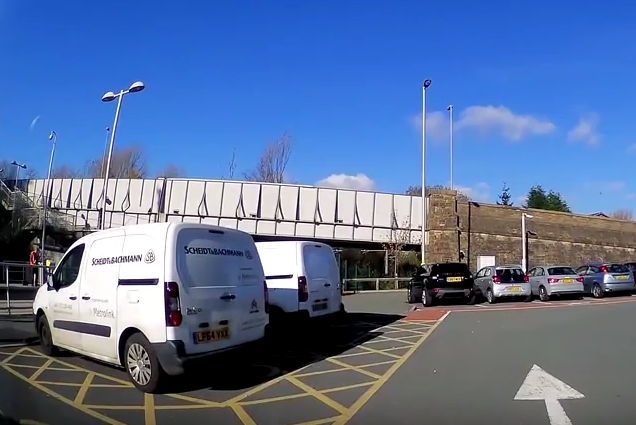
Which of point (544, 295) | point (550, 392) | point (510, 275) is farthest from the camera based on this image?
point (544, 295)

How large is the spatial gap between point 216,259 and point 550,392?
4.50 metres

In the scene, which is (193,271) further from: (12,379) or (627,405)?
(627,405)

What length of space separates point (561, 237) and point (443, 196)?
8467mm

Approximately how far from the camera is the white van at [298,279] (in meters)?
11.1

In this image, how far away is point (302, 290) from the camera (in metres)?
11.1

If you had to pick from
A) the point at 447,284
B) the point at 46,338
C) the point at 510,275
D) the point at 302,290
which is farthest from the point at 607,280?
the point at 46,338

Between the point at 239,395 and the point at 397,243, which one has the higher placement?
the point at 397,243

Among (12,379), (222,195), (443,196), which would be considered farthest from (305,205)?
(12,379)

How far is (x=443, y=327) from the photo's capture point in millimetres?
13516

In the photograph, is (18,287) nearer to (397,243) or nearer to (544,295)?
(544,295)

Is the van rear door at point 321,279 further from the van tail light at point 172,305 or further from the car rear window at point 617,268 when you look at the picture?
the car rear window at point 617,268

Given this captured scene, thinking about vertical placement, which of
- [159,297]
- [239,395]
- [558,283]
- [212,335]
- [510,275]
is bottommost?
[239,395]

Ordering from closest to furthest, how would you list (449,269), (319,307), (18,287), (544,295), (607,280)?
(319,307), (18,287), (449,269), (544,295), (607,280)

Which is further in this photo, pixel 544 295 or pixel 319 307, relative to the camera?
pixel 544 295
